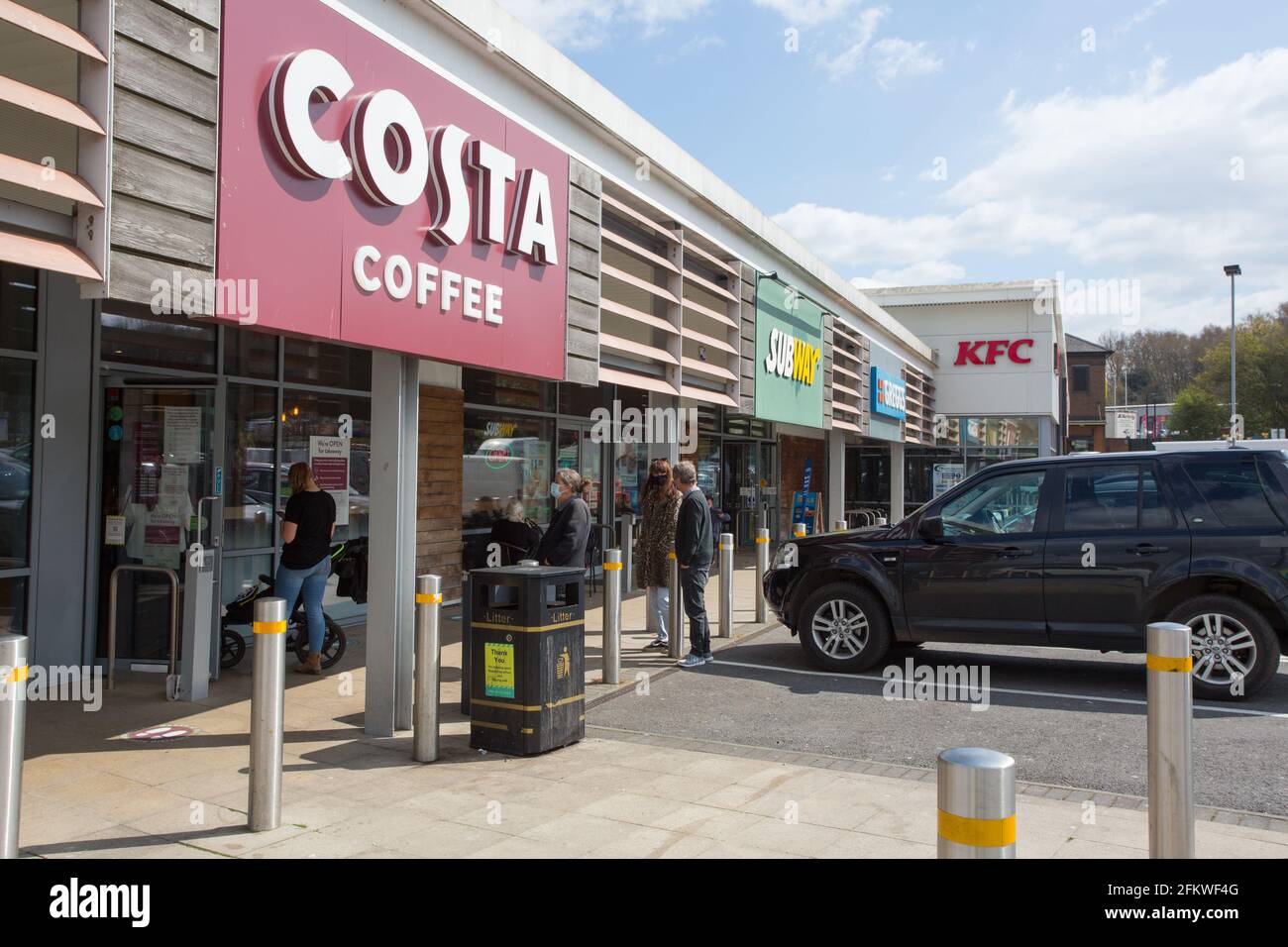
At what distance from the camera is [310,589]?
8.51 metres

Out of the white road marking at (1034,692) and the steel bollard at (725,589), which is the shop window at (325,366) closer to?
the steel bollard at (725,589)

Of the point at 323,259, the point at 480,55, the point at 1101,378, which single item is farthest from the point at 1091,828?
the point at 1101,378

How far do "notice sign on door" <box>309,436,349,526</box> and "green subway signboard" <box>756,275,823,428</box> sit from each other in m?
5.83

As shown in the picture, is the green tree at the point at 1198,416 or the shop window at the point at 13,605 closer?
the shop window at the point at 13,605

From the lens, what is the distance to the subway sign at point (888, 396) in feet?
70.7

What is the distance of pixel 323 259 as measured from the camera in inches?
236

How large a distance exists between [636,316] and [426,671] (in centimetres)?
553

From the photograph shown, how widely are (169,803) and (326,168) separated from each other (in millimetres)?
3623

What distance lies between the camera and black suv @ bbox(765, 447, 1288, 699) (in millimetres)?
7719

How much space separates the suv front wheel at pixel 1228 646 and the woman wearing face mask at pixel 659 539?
14.5 ft

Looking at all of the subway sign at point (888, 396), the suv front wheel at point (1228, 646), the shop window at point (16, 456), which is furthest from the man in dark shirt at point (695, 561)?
the subway sign at point (888, 396)

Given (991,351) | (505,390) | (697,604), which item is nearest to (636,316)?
(505,390)

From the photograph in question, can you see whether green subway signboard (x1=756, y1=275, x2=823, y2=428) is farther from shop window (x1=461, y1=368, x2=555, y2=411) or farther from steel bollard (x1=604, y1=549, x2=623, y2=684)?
steel bollard (x1=604, y1=549, x2=623, y2=684)

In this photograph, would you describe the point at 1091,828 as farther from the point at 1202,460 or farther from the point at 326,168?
the point at 326,168
